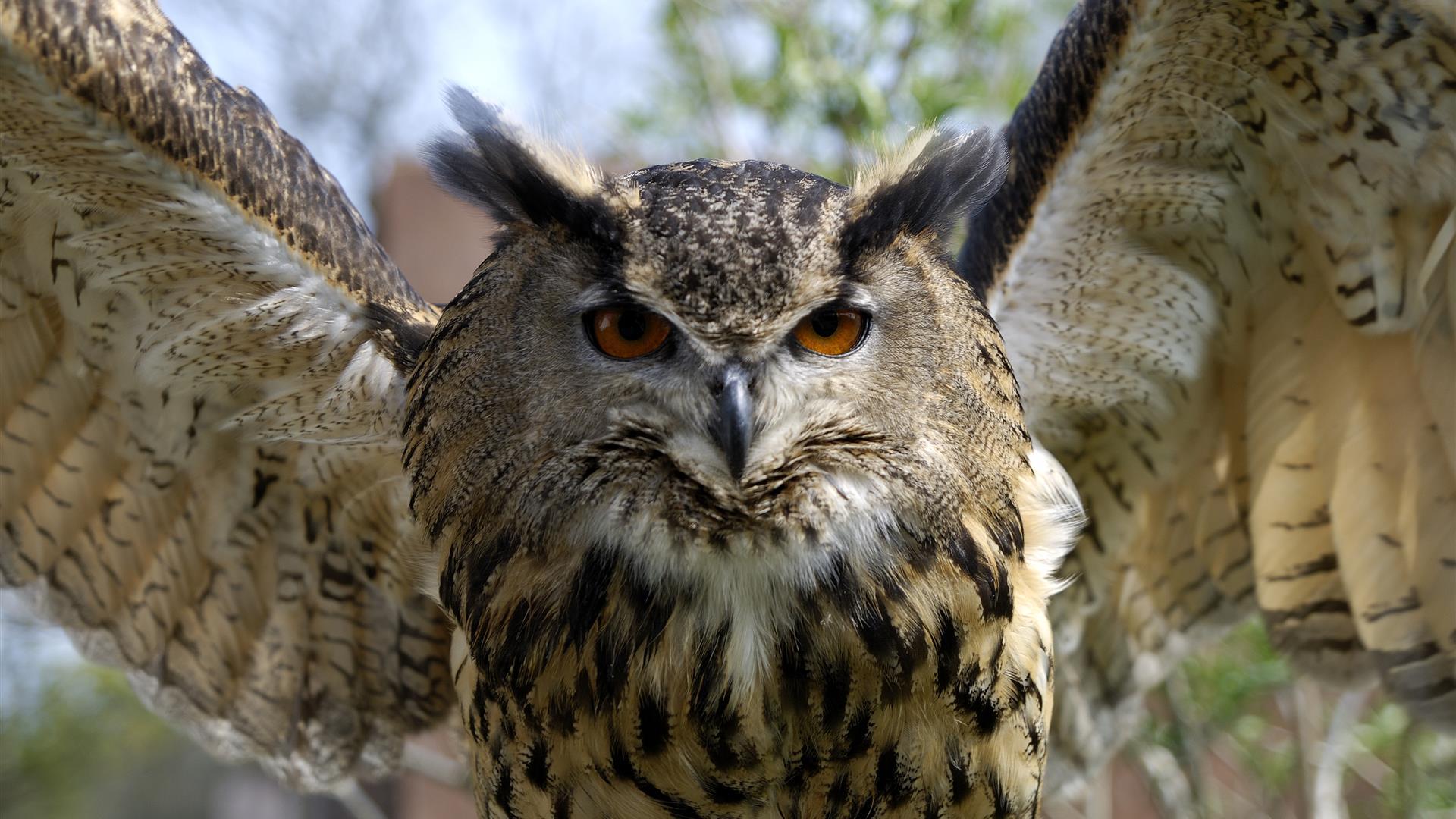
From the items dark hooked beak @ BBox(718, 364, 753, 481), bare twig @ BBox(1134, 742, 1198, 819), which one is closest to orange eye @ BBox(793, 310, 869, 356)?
dark hooked beak @ BBox(718, 364, 753, 481)

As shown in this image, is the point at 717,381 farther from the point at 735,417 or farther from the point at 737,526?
the point at 737,526

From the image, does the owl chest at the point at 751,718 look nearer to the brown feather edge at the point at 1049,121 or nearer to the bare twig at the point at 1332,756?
the brown feather edge at the point at 1049,121

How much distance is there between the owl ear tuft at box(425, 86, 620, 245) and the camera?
1723 mm

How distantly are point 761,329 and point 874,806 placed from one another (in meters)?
0.82

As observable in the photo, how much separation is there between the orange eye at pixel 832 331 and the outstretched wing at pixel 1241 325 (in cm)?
89

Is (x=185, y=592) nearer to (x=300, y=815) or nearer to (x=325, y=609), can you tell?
(x=325, y=609)

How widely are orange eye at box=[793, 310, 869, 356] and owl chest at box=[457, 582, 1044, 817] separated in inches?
16.0

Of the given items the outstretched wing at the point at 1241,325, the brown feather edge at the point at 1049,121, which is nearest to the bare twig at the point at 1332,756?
the outstretched wing at the point at 1241,325

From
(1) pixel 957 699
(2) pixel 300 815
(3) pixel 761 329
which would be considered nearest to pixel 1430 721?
(1) pixel 957 699

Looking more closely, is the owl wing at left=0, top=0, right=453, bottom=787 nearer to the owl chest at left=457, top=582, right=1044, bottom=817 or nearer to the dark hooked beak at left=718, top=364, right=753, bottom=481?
the owl chest at left=457, top=582, right=1044, bottom=817

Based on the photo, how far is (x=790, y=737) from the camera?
1856 millimetres

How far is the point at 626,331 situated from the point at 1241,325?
65.5 inches

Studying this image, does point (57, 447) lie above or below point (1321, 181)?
below

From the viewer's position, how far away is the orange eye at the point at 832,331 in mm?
1642
